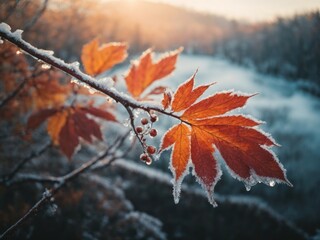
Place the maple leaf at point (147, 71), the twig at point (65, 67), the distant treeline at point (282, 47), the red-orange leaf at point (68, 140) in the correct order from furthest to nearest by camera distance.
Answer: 1. the distant treeline at point (282, 47)
2. the red-orange leaf at point (68, 140)
3. the maple leaf at point (147, 71)
4. the twig at point (65, 67)

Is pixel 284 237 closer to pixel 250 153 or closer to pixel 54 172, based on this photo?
pixel 54 172

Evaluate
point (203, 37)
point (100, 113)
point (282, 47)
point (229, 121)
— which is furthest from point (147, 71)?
point (203, 37)

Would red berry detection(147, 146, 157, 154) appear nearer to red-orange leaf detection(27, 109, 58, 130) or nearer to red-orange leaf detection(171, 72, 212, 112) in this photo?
red-orange leaf detection(171, 72, 212, 112)

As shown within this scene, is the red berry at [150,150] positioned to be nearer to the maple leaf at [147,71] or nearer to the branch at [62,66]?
the branch at [62,66]

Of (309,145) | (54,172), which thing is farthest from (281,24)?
(54,172)

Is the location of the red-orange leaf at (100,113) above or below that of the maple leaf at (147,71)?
below

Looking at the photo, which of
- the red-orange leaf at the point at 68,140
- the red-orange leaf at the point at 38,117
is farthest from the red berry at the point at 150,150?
the red-orange leaf at the point at 38,117

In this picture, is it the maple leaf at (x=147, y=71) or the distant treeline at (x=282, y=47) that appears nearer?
the maple leaf at (x=147, y=71)

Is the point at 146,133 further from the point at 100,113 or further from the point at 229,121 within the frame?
the point at 100,113
